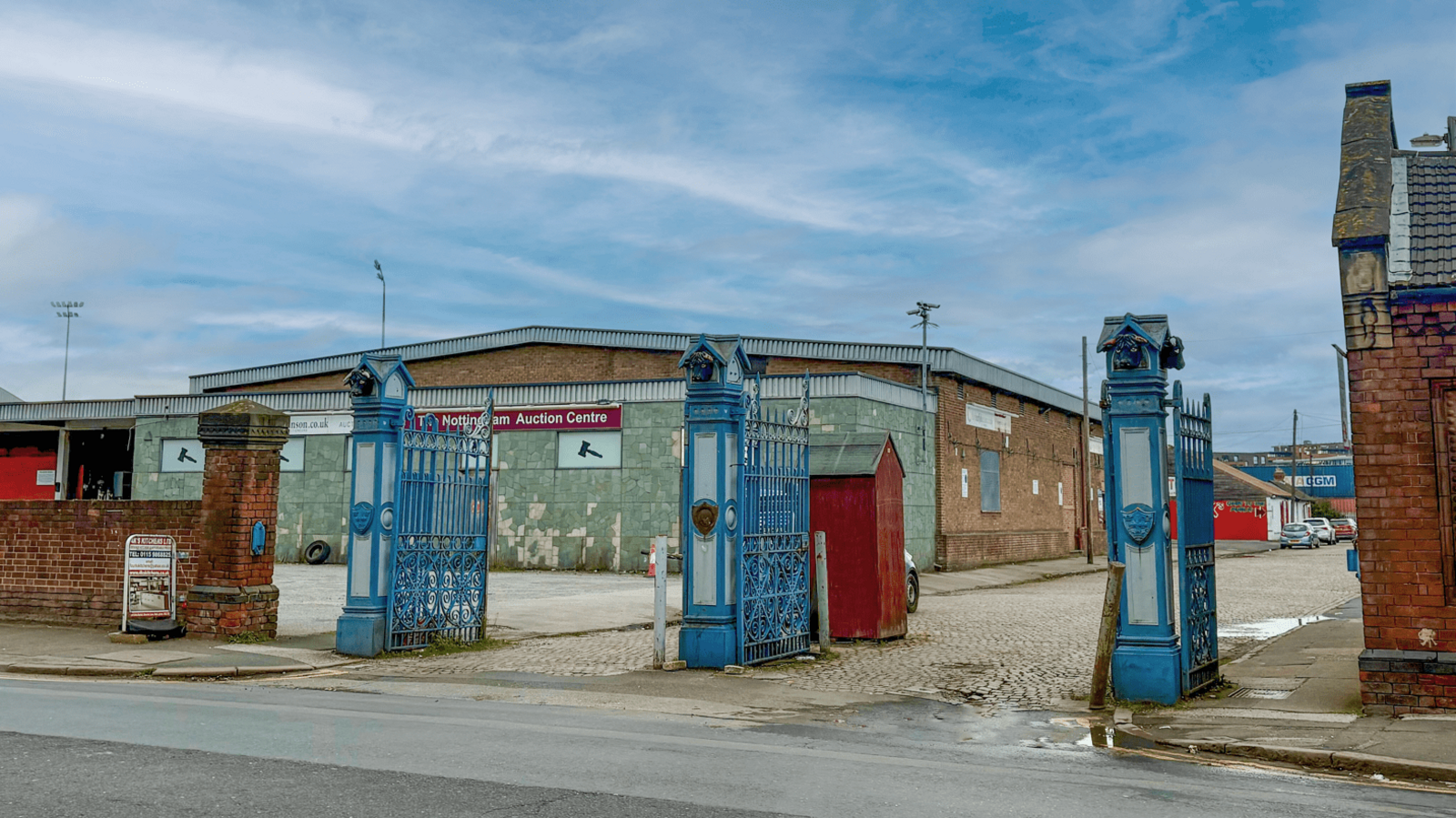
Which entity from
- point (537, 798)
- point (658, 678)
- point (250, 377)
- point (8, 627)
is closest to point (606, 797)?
point (537, 798)

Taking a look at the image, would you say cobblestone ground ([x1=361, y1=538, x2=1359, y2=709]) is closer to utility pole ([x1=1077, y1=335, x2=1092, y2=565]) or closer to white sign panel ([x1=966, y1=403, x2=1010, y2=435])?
white sign panel ([x1=966, y1=403, x2=1010, y2=435])

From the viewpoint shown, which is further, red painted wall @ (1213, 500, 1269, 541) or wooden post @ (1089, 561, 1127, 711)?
red painted wall @ (1213, 500, 1269, 541)

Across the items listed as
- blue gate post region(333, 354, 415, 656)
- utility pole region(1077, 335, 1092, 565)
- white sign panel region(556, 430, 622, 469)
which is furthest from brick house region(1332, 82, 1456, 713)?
utility pole region(1077, 335, 1092, 565)

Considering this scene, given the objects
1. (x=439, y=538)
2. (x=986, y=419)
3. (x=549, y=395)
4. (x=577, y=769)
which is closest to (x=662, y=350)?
(x=549, y=395)

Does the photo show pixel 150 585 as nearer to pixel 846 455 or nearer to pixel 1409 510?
pixel 846 455

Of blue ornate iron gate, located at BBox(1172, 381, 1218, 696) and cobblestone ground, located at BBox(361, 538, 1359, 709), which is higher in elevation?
blue ornate iron gate, located at BBox(1172, 381, 1218, 696)

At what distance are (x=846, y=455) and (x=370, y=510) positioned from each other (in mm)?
5926

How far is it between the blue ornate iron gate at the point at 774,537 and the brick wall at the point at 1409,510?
5499 mm

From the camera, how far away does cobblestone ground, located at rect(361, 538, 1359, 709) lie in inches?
441

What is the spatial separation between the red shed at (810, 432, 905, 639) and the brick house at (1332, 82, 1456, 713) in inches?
243

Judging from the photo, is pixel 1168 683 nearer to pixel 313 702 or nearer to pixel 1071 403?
pixel 313 702

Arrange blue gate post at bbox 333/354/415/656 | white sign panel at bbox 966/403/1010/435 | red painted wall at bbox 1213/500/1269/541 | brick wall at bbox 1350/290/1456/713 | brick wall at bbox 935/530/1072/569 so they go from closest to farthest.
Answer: brick wall at bbox 1350/290/1456/713, blue gate post at bbox 333/354/415/656, brick wall at bbox 935/530/1072/569, white sign panel at bbox 966/403/1010/435, red painted wall at bbox 1213/500/1269/541

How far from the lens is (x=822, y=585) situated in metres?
13.7

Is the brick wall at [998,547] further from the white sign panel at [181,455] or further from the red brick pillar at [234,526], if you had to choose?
the white sign panel at [181,455]
